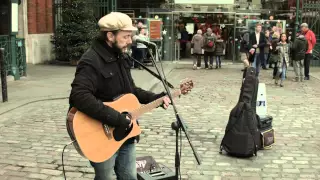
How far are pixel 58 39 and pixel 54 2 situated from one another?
253 centimetres

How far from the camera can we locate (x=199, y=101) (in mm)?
10078

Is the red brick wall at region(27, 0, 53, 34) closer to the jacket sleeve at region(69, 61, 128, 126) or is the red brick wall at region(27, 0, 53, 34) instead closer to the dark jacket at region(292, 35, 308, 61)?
the dark jacket at region(292, 35, 308, 61)

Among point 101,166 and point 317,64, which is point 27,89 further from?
point 317,64

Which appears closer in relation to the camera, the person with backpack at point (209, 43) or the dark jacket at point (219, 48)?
the person with backpack at point (209, 43)

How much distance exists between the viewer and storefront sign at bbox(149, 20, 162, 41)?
764 inches

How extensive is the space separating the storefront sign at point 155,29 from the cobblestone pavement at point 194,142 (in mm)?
9185

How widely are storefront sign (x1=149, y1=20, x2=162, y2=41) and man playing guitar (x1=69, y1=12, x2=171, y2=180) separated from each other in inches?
636

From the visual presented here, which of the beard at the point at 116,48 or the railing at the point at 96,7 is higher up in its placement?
the railing at the point at 96,7

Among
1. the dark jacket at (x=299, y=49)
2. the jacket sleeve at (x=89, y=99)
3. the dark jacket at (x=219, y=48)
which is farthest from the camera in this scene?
the dark jacket at (x=219, y=48)

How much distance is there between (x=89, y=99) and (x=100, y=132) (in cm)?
30

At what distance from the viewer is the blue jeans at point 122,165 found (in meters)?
3.34

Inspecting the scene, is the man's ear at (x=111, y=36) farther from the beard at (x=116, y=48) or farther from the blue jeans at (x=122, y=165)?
the blue jeans at (x=122, y=165)

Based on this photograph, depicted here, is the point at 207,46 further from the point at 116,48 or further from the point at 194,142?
the point at 116,48

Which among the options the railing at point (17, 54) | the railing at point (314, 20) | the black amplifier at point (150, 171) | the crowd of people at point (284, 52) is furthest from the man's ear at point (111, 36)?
the railing at point (314, 20)
